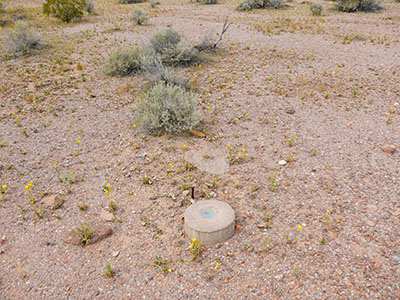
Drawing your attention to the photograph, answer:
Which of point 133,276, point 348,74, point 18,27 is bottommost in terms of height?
point 133,276

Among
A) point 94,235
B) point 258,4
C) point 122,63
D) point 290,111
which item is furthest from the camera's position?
point 258,4

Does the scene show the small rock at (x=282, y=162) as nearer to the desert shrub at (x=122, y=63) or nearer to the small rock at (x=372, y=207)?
the small rock at (x=372, y=207)

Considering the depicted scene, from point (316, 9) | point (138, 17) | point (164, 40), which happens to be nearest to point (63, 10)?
point (138, 17)

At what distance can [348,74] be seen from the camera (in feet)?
24.1

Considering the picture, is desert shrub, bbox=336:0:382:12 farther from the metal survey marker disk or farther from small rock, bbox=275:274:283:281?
small rock, bbox=275:274:283:281

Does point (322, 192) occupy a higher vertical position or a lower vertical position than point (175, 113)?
lower

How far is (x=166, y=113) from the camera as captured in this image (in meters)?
5.41

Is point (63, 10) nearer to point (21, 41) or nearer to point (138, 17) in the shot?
point (138, 17)

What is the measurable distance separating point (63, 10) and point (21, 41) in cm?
447

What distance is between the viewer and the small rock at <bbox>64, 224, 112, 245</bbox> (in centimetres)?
356

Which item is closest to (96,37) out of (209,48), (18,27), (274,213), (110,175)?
(18,27)

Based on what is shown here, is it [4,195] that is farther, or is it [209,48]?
A: [209,48]

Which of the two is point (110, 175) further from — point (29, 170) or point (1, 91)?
point (1, 91)

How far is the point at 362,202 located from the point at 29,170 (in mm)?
4945
